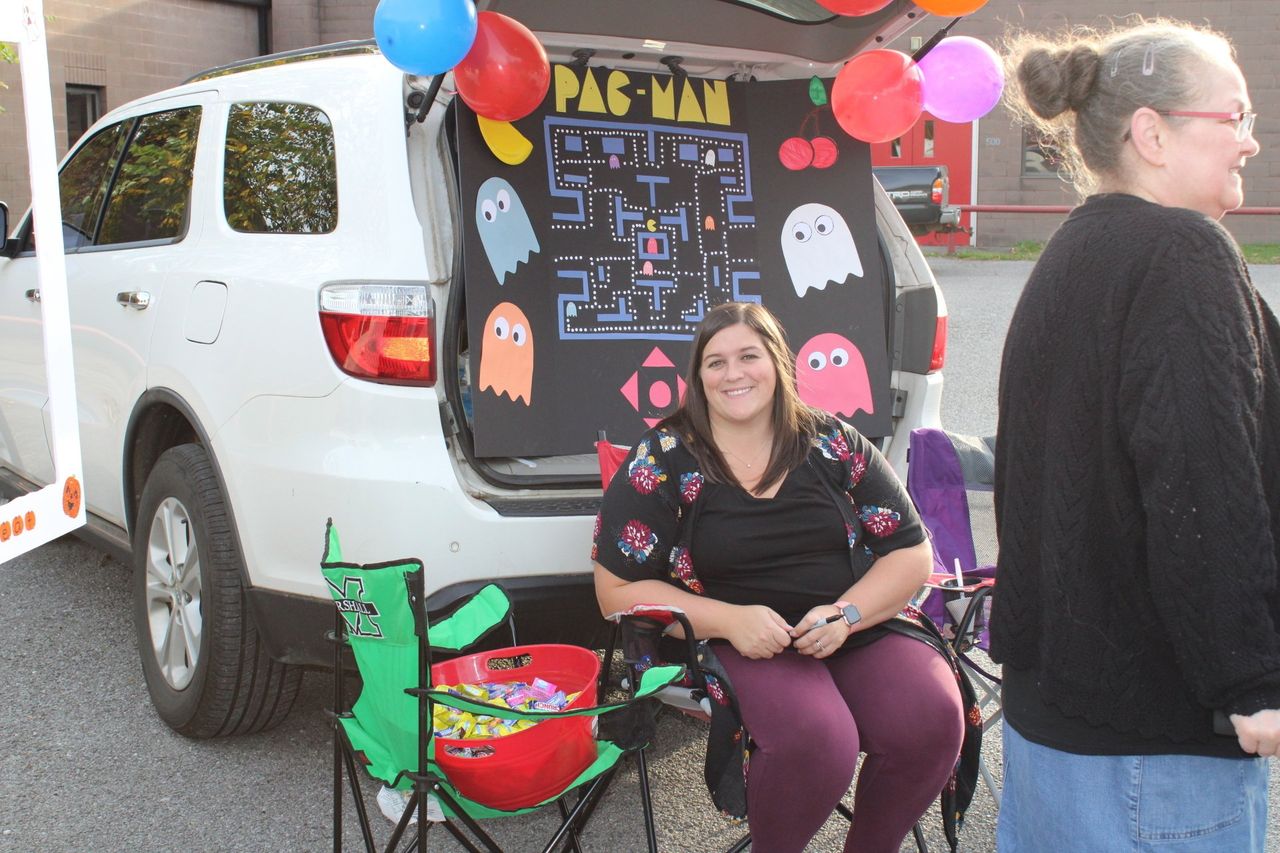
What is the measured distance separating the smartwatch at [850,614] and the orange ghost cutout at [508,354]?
109 cm

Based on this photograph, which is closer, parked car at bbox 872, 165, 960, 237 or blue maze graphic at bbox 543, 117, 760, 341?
blue maze graphic at bbox 543, 117, 760, 341

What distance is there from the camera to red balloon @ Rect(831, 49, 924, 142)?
3725mm

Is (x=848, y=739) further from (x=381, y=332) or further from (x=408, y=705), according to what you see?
(x=381, y=332)

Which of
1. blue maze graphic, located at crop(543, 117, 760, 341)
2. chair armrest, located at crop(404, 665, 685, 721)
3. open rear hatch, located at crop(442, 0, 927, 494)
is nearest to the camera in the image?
chair armrest, located at crop(404, 665, 685, 721)

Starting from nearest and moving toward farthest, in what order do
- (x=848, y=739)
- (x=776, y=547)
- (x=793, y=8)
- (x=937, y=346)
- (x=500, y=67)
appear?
1. (x=848, y=739)
2. (x=776, y=547)
3. (x=500, y=67)
4. (x=793, y=8)
5. (x=937, y=346)

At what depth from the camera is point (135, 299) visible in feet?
12.4

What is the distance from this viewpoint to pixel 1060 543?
67.5 inches

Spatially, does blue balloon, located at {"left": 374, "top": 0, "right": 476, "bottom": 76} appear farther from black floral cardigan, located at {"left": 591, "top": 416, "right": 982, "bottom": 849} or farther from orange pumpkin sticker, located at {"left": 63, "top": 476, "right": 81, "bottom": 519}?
orange pumpkin sticker, located at {"left": 63, "top": 476, "right": 81, "bottom": 519}

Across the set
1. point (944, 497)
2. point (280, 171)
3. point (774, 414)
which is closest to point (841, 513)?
point (774, 414)

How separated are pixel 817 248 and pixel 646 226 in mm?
541

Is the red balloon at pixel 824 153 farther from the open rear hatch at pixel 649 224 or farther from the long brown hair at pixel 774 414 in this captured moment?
the long brown hair at pixel 774 414

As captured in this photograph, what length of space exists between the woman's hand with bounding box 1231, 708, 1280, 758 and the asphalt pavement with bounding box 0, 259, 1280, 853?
1731 mm

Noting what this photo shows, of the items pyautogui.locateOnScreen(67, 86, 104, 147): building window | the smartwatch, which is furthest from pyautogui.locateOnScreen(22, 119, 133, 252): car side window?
pyautogui.locateOnScreen(67, 86, 104, 147): building window

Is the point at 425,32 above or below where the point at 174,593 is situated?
above
